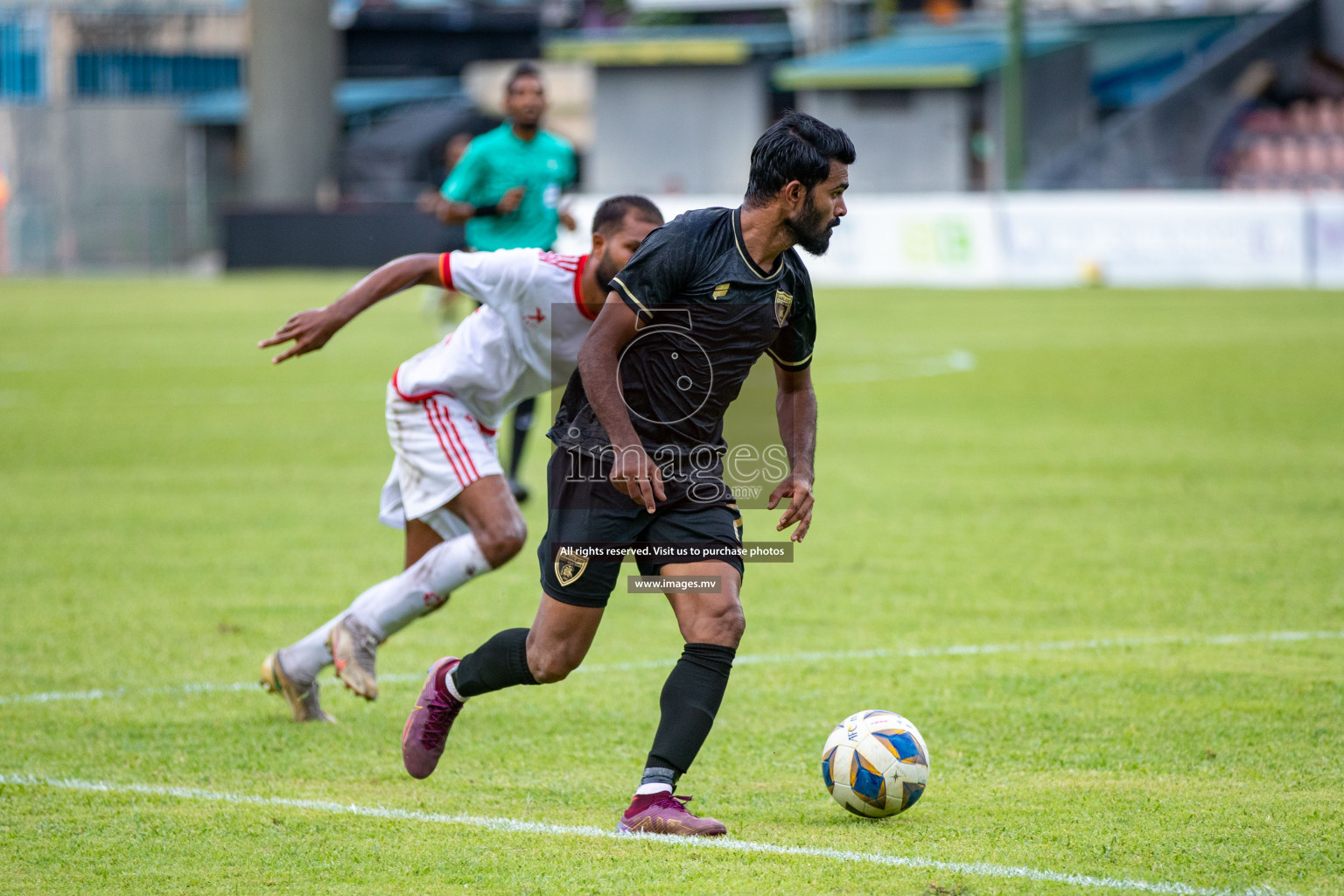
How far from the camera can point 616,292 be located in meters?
4.48

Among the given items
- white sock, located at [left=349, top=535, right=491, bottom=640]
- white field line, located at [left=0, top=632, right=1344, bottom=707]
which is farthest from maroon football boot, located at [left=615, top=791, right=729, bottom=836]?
white field line, located at [left=0, top=632, right=1344, bottom=707]

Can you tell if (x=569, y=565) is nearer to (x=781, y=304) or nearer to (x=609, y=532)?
(x=609, y=532)

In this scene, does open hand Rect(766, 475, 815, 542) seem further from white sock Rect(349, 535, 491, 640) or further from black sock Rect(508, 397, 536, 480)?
black sock Rect(508, 397, 536, 480)

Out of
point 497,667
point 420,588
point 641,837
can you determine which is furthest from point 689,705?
point 420,588

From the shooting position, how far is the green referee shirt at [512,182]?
11141 mm

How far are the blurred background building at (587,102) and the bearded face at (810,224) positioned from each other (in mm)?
33218

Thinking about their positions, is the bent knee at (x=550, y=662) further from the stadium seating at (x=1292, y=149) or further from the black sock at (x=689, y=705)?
the stadium seating at (x=1292, y=149)

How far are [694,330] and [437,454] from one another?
1.58 m

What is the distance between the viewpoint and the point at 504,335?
5984 millimetres

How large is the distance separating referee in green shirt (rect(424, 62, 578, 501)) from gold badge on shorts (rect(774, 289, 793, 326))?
6203 mm

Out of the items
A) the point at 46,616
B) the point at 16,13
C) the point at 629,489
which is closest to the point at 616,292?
A: the point at 629,489

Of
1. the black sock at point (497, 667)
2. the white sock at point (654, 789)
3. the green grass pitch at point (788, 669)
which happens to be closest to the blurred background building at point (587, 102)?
the green grass pitch at point (788, 669)

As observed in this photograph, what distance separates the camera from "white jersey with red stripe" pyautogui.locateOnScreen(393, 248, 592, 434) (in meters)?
5.85

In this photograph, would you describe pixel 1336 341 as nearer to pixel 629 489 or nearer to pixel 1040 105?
pixel 629 489
